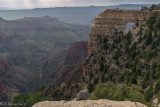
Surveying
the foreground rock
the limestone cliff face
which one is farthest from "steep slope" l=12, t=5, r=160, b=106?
Result: the foreground rock

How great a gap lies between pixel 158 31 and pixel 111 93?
22.3 meters

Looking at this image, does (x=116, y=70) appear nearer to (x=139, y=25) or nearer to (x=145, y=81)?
(x=145, y=81)

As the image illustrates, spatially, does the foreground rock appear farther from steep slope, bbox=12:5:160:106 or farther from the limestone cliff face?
the limestone cliff face

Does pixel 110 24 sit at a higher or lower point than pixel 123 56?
higher

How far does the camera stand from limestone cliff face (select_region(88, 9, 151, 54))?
47.0 meters

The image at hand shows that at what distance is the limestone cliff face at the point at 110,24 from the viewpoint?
47031 mm

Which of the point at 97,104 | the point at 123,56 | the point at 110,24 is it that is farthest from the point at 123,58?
the point at 97,104

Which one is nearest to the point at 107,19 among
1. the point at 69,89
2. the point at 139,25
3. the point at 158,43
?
the point at 139,25

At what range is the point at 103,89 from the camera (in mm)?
19734

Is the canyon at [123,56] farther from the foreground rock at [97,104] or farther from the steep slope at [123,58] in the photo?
the foreground rock at [97,104]

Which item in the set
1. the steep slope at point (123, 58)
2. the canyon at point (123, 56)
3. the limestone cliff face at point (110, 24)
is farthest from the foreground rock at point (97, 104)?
the limestone cliff face at point (110, 24)

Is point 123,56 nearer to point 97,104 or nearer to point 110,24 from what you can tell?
point 110,24

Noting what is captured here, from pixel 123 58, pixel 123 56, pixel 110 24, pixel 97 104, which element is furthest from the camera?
pixel 110 24

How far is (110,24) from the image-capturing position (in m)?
48.3
